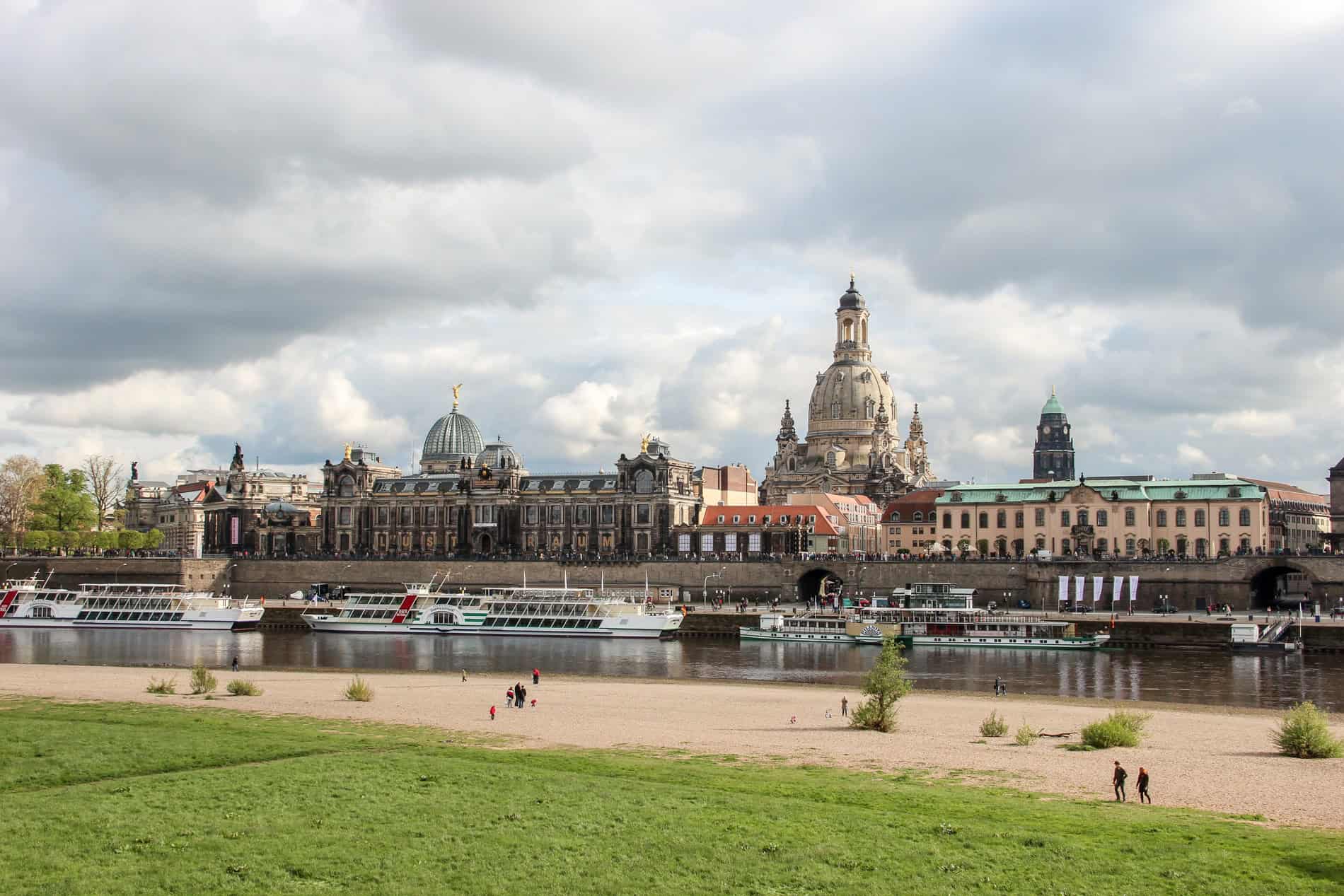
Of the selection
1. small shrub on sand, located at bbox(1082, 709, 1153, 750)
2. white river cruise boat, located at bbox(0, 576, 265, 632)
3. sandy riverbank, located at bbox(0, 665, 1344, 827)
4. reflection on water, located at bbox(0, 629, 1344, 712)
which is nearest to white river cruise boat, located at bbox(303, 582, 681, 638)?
reflection on water, located at bbox(0, 629, 1344, 712)

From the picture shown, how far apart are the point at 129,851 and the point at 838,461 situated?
156 metres

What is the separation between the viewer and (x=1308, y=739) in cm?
3469

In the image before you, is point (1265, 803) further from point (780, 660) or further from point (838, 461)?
point (838, 461)

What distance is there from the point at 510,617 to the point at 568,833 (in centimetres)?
7223

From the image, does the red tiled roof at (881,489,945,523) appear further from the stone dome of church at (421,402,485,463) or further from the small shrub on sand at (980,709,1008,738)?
the small shrub on sand at (980,709,1008,738)

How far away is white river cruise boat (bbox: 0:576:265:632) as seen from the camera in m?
99.1

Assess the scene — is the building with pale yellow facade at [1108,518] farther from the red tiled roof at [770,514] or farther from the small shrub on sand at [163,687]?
the small shrub on sand at [163,687]

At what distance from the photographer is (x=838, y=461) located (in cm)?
17300

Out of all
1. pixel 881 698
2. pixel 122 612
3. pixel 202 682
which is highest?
pixel 122 612

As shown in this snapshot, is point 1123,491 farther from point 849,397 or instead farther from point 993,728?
point 993,728

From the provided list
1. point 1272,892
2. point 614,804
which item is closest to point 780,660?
point 614,804

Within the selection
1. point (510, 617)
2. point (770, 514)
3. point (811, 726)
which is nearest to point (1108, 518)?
point (770, 514)

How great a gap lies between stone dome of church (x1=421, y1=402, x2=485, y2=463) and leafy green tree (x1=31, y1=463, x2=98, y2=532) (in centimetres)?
4534

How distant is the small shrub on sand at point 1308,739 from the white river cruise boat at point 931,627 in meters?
43.5
